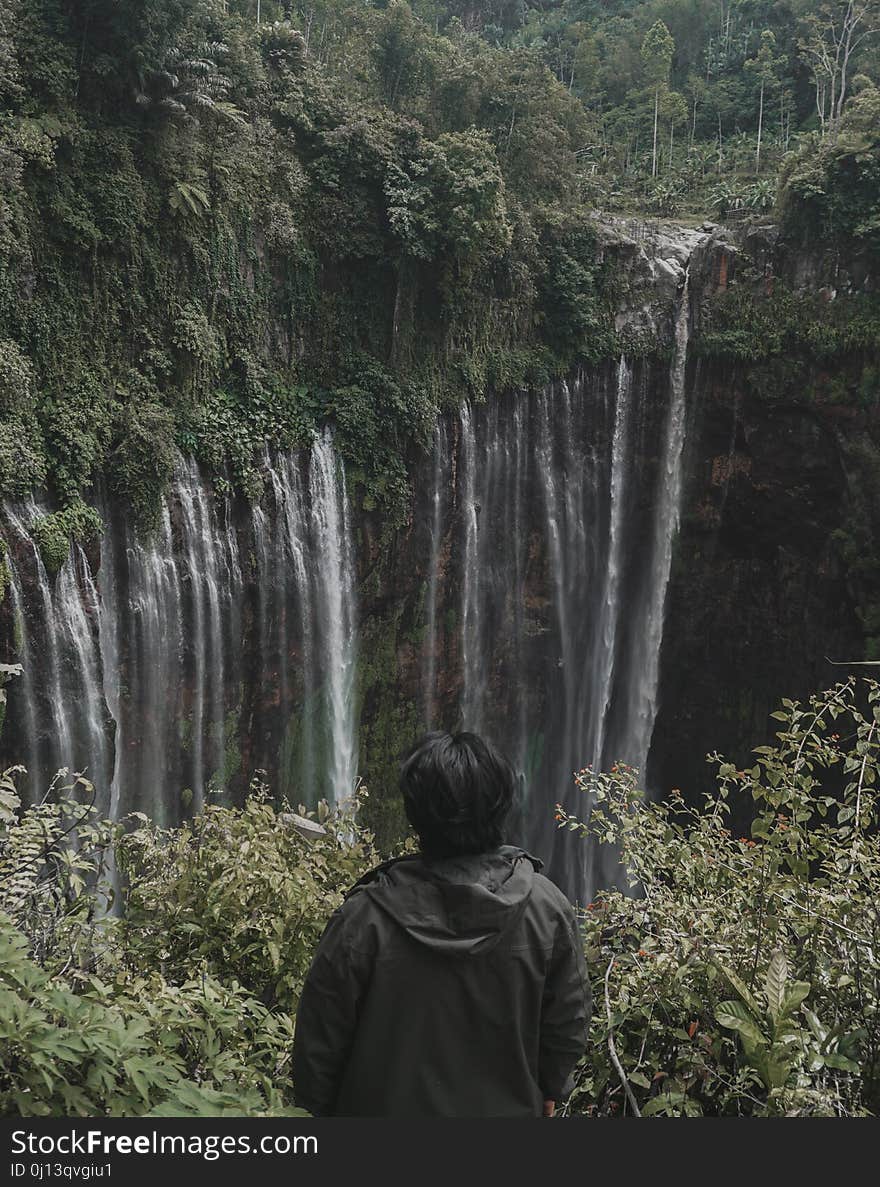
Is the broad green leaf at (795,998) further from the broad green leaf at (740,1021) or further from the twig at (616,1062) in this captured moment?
the twig at (616,1062)

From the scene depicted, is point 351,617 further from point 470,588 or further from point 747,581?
point 747,581

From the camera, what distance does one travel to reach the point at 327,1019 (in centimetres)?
181

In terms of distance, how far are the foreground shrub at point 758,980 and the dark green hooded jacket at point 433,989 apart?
79cm

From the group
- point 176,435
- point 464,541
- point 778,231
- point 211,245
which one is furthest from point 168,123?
point 778,231

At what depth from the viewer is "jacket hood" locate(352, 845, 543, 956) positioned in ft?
5.70

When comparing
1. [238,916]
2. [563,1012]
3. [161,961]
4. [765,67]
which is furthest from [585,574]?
[765,67]

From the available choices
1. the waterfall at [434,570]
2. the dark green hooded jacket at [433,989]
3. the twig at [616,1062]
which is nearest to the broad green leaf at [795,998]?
the twig at [616,1062]

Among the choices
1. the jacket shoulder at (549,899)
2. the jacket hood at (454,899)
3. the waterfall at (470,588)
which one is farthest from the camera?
the waterfall at (470,588)

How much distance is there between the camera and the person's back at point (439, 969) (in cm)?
175

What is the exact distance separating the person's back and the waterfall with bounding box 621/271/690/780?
14814 mm

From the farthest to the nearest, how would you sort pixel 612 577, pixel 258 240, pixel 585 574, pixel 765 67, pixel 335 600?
pixel 765 67, pixel 612 577, pixel 585 574, pixel 335 600, pixel 258 240

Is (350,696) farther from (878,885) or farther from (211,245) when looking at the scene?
(878,885)

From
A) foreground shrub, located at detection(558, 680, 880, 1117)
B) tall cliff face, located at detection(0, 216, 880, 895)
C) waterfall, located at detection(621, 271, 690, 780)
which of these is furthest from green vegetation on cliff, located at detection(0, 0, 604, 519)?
foreground shrub, located at detection(558, 680, 880, 1117)

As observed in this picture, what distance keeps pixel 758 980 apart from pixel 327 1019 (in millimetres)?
1578
